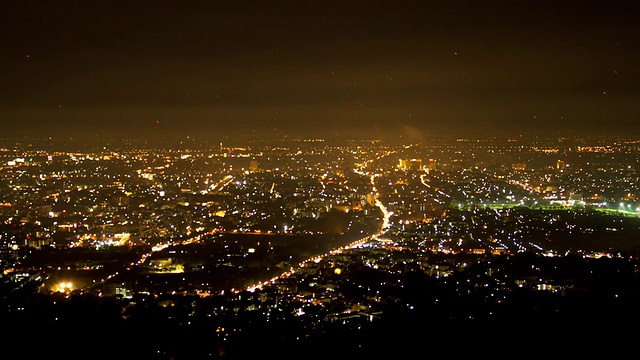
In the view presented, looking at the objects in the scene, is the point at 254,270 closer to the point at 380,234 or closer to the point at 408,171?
the point at 380,234

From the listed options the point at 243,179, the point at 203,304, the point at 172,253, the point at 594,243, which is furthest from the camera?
the point at 243,179

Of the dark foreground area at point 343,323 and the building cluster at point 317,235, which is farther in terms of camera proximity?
the building cluster at point 317,235

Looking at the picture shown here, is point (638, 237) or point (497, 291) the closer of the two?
point (497, 291)

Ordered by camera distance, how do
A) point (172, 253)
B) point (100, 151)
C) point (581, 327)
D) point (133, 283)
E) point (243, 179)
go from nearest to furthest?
point (581, 327) < point (133, 283) < point (172, 253) < point (243, 179) < point (100, 151)

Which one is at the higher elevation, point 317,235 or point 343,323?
point 343,323

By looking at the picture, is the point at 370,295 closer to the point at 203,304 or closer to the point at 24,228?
the point at 203,304

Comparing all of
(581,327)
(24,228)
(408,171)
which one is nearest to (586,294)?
(581,327)

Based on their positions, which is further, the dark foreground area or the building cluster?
the building cluster

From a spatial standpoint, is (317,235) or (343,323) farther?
(317,235)

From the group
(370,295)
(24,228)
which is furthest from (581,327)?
(24,228)
